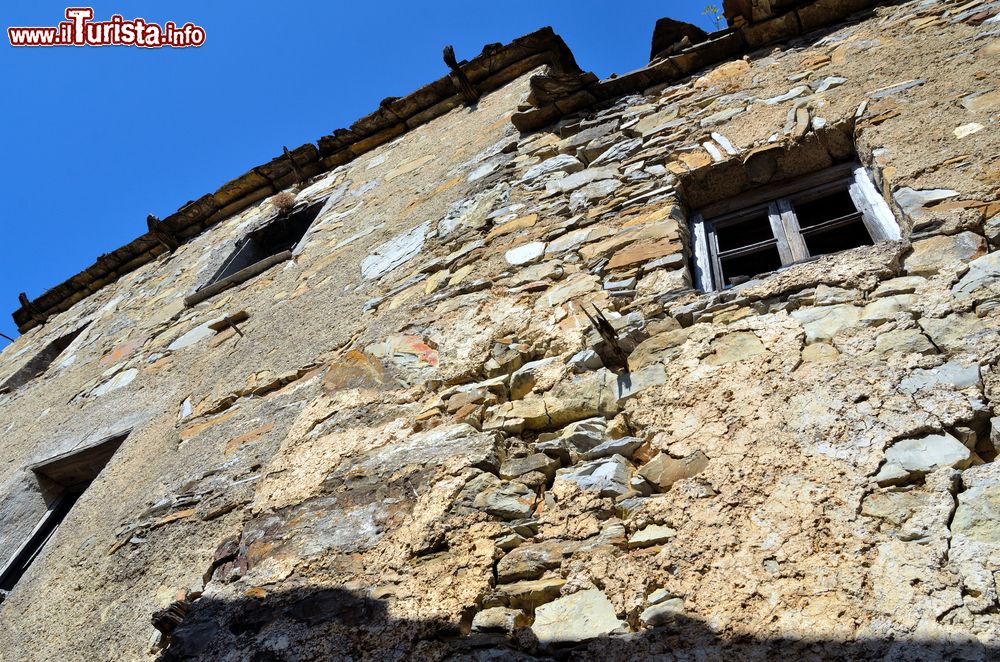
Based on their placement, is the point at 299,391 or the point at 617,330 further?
the point at 299,391

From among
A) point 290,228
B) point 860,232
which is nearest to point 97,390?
point 290,228

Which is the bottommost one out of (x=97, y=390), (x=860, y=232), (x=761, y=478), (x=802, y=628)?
(x=802, y=628)

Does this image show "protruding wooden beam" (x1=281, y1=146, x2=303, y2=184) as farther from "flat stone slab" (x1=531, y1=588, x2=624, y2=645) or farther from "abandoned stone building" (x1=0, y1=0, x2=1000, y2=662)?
"flat stone slab" (x1=531, y1=588, x2=624, y2=645)

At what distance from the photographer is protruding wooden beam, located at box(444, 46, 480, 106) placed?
5342 mm

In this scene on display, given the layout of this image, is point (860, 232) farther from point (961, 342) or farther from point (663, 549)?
point (663, 549)

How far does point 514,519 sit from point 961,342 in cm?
116

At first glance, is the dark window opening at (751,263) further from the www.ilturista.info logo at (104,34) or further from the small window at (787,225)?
the www.ilturista.info logo at (104,34)

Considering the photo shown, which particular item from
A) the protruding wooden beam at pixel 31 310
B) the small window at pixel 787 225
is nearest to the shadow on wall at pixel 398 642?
the small window at pixel 787 225

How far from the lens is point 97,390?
167 inches

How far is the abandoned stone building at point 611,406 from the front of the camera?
55.9 inches

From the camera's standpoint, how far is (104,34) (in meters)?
5.79

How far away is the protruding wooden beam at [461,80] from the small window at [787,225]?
9.87 feet

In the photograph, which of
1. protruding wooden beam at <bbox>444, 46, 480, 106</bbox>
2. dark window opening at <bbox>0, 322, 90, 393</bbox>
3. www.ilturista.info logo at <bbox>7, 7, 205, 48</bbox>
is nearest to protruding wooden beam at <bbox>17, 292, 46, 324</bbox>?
dark window opening at <bbox>0, 322, 90, 393</bbox>

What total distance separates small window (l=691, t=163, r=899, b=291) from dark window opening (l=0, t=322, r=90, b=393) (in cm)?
538
